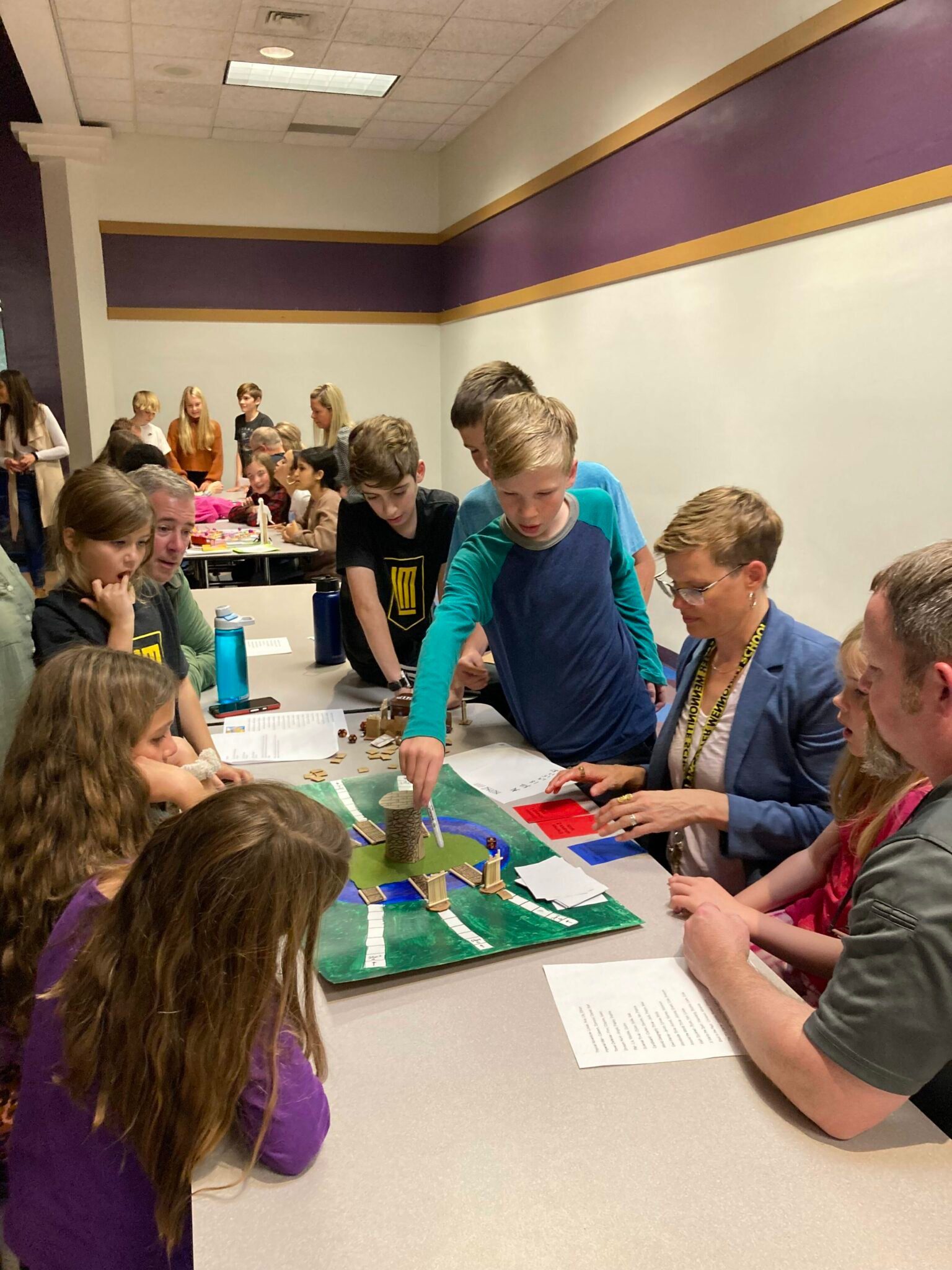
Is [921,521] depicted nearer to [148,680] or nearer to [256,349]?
[148,680]

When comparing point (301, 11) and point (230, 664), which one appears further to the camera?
point (301, 11)

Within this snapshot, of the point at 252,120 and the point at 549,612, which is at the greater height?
the point at 252,120

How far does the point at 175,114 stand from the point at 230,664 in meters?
7.18

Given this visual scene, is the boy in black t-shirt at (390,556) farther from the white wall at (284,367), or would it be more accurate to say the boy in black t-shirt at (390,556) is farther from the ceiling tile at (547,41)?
the white wall at (284,367)

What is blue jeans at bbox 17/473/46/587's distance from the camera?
23.4 ft

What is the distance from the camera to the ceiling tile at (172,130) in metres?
8.09

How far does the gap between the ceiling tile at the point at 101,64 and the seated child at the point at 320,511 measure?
3.41 metres

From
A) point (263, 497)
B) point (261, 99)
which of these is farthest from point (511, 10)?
point (263, 497)

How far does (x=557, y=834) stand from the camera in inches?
69.7

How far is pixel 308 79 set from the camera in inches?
273

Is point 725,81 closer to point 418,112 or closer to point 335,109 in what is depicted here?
point 418,112

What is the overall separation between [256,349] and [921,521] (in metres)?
7.39

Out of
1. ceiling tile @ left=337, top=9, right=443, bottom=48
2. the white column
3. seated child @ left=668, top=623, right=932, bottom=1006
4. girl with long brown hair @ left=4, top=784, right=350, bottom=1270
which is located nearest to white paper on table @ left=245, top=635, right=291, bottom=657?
seated child @ left=668, top=623, right=932, bottom=1006

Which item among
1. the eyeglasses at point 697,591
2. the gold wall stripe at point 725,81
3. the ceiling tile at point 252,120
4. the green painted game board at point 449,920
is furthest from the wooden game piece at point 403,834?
the ceiling tile at point 252,120
